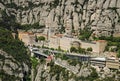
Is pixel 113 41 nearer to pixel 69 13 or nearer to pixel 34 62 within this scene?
pixel 34 62

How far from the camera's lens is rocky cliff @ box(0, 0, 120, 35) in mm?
121812

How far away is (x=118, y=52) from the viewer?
103 meters

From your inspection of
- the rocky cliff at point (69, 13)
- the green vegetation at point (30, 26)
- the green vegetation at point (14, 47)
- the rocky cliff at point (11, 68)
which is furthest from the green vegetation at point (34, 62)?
the green vegetation at point (30, 26)

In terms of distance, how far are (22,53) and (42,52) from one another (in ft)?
16.5

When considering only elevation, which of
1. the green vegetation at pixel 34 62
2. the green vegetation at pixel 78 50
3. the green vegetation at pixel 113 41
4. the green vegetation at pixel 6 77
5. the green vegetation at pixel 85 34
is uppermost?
the green vegetation at pixel 113 41

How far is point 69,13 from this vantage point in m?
132

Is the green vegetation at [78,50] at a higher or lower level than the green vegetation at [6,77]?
higher

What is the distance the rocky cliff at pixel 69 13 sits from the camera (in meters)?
122

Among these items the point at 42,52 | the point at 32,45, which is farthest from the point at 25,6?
the point at 42,52

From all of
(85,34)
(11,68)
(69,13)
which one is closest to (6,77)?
(11,68)

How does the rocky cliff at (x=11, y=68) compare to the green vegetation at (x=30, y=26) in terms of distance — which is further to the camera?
the green vegetation at (x=30, y=26)

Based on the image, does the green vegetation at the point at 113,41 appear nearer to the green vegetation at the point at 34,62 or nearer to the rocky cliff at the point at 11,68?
the green vegetation at the point at 34,62

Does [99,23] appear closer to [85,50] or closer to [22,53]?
[85,50]

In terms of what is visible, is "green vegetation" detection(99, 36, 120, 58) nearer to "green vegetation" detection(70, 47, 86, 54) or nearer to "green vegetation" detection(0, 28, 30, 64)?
"green vegetation" detection(70, 47, 86, 54)
